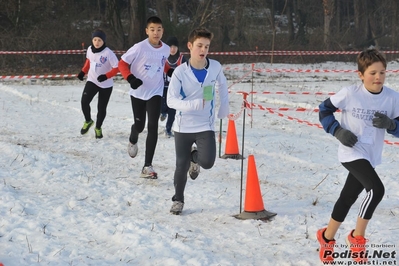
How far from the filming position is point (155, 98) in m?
7.79

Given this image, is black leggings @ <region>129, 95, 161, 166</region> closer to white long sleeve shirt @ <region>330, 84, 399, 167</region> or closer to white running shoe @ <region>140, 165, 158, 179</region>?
white running shoe @ <region>140, 165, 158, 179</region>

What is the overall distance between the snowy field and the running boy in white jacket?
0.47 metres

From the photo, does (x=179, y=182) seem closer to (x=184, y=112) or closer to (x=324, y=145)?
(x=184, y=112)

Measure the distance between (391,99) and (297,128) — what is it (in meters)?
7.10

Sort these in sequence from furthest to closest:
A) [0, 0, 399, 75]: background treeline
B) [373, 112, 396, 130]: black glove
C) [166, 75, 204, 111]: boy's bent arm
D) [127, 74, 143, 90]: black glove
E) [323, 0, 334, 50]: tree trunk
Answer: [323, 0, 334, 50]: tree trunk < [0, 0, 399, 75]: background treeline < [127, 74, 143, 90]: black glove < [166, 75, 204, 111]: boy's bent arm < [373, 112, 396, 130]: black glove

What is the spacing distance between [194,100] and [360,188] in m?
1.78

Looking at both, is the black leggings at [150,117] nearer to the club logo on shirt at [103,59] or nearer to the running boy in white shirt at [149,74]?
the running boy in white shirt at [149,74]

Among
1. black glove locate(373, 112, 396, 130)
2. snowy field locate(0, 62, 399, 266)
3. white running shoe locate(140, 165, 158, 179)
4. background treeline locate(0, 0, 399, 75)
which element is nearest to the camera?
black glove locate(373, 112, 396, 130)

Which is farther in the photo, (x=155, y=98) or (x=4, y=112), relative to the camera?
(x=4, y=112)

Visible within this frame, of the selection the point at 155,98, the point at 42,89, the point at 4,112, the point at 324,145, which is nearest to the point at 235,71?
the point at 42,89

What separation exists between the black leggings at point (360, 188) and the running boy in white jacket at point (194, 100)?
1.62m

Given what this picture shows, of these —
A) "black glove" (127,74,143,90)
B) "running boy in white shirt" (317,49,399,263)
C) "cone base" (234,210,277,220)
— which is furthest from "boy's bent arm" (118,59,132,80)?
"running boy in white shirt" (317,49,399,263)

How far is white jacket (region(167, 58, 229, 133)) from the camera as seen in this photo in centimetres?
595

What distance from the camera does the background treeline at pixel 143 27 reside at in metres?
29.0
